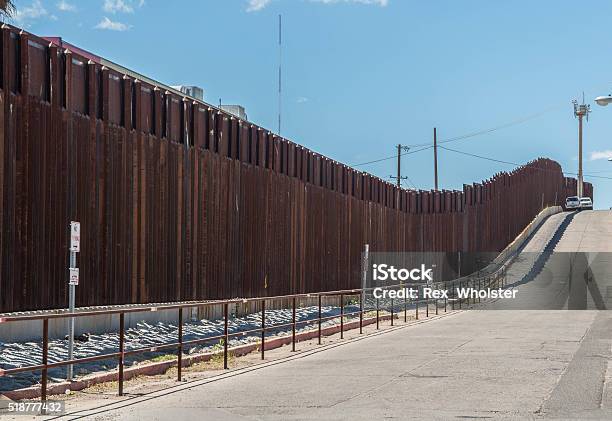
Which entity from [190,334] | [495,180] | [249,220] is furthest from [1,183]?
[495,180]

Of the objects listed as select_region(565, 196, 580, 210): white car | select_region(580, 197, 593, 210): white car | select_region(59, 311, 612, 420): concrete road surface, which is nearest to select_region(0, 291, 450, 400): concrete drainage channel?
→ select_region(59, 311, 612, 420): concrete road surface

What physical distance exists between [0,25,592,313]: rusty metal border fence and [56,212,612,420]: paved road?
15.6 feet

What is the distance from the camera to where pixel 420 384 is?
1395 centimetres

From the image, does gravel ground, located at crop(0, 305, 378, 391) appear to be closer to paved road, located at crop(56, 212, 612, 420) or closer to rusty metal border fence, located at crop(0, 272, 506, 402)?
rusty metal border fence, located at crop(0, 272, 506, 402)

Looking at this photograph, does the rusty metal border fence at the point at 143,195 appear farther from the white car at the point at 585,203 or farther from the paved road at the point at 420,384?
the white car at the point at 585,203

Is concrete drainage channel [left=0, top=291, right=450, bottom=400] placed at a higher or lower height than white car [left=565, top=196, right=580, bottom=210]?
lower

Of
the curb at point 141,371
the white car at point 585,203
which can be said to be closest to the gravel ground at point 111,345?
the curb at point 141,371

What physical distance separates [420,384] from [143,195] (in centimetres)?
1025

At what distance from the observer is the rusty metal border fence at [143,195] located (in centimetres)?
1802

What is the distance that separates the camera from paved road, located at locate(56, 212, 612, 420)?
11.2 m

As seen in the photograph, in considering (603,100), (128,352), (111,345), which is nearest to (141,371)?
(111,345)

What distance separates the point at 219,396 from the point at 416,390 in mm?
2723

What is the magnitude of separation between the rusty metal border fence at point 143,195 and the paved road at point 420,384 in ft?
15.6

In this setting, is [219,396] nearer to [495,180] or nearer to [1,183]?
[1,183]
